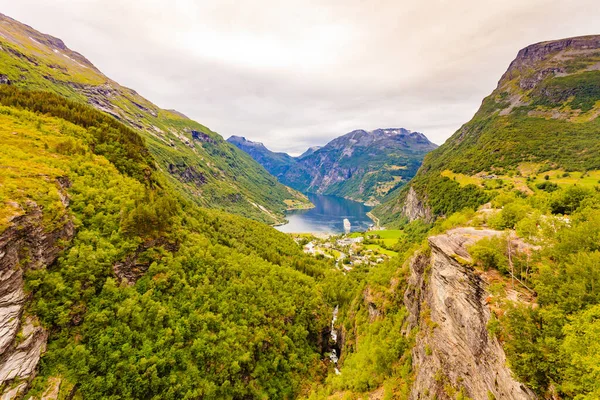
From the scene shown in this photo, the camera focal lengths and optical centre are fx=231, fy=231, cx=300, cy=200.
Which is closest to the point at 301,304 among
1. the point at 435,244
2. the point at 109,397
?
the point at 109,397

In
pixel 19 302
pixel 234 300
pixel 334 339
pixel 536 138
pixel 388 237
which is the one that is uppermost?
pixel 536 138

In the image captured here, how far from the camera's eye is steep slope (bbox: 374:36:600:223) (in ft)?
342

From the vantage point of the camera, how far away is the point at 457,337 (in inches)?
809

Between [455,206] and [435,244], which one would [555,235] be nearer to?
[435,244]

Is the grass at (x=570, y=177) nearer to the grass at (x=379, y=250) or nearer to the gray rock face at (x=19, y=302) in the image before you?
the grass at (x=379, y=250)

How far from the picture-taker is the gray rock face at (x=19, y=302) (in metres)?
23.4

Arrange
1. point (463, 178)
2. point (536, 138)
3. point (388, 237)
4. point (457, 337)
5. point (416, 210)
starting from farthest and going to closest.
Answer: point (416, 210), point (388, 237), point (536, 138), point (463, 178), point (457, 337)

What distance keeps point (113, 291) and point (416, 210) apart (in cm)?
17330

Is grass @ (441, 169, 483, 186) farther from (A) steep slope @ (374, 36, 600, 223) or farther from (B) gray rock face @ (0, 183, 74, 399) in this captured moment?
(B) gray rock face @ (0, 183, 74, 399)

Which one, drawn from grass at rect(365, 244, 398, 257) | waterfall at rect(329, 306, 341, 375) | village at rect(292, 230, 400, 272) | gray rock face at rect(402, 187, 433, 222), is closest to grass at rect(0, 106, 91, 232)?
waterfall at rect(329, 306, 341, 375)

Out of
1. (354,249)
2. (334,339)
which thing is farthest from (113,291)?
(354,249)

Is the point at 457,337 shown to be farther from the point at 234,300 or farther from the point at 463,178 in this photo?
the point at 463,178

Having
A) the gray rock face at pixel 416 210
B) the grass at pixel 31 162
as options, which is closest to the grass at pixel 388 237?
the gray rock face at pixel 416 210

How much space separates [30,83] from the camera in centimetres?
15762
